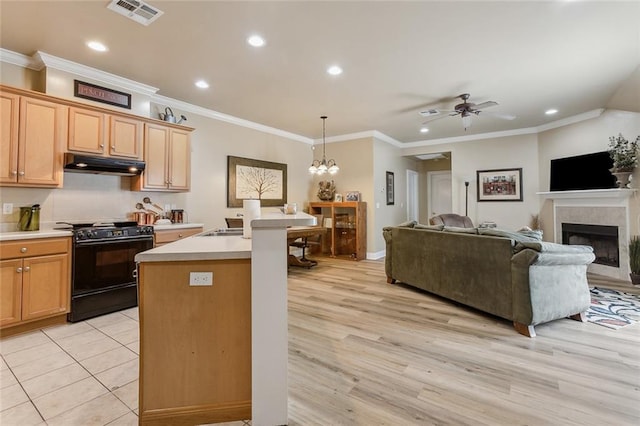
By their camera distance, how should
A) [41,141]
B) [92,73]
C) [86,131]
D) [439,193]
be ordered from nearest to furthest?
1. [41,141]
2. [86,131]
3. [92,73]
4. [439,193]

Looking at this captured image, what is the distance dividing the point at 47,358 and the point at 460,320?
3671mm

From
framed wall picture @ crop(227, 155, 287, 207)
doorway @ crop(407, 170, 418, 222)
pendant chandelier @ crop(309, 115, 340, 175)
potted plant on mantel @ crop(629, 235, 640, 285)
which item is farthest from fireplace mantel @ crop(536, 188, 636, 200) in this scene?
framed wall picture @ crop(227, 155, 287, 207)

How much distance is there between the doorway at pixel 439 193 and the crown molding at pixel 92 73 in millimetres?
7421

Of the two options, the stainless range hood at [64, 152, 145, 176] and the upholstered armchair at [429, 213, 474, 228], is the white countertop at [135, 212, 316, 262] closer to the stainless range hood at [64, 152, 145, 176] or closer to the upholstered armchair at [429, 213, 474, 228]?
the stainless range hood at [64, 152, 145, 176]

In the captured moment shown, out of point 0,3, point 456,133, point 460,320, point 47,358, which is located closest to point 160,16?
point 0,3

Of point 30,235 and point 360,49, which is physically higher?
point 360,49

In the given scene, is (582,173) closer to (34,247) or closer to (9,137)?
(34,247)

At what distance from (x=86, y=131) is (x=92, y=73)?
2.37ft

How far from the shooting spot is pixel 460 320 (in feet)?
9.77

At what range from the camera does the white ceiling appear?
2.39 m

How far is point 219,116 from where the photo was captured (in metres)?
4.96

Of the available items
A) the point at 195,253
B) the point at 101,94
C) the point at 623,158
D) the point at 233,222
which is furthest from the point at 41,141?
the point at 623,158

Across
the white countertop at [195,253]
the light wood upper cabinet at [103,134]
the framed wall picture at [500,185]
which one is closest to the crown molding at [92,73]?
the light wood upper cabinet at [103,134]

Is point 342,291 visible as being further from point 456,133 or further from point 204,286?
point 456,133
